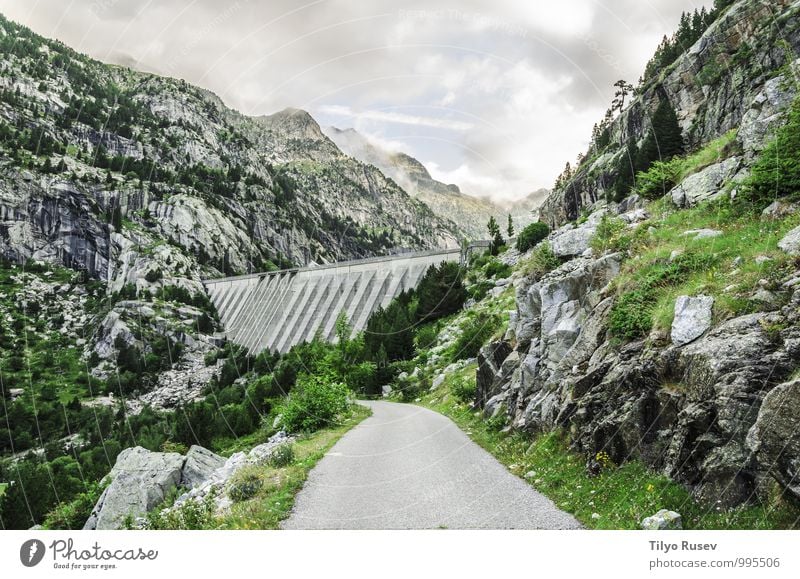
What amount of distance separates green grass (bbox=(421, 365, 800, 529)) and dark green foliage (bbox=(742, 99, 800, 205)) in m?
7.18

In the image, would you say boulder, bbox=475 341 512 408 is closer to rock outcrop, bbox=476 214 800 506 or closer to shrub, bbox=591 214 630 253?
shrub, bbox=591 214 630 253

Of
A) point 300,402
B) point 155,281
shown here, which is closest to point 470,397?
point 300,402

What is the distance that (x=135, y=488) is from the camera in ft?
49.3

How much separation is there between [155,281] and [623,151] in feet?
356

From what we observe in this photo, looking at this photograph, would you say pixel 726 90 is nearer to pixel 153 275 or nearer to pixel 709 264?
pixel 709 264

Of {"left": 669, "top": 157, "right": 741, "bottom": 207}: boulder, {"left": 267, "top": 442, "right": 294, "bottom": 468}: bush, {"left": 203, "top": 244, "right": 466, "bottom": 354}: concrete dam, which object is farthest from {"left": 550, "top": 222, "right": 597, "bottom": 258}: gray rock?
{"left": 203, "top": 244, "right": 466, "bottom": 354}: concrete dam

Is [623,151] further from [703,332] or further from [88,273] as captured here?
[88,273]

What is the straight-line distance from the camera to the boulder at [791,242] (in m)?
7.14

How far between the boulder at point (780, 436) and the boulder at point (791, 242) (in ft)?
10.5

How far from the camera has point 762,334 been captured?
5906 mm

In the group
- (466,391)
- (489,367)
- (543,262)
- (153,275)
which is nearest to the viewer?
(543,262)

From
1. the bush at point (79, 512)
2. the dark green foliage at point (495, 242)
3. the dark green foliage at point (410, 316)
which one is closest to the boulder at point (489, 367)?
the bush at point (79, 512)

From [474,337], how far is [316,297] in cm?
5412

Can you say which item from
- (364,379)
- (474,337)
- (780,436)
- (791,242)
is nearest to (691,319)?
(791,242)
